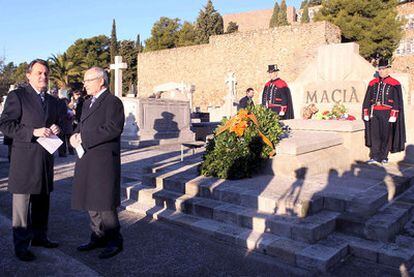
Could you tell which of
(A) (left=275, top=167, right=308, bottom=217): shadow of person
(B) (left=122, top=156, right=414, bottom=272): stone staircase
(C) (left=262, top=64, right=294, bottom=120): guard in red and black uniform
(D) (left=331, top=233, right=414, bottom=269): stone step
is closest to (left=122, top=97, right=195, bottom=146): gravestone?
(C) (left=262, top=64, right=294, bottom=120): guard in red and black uniform

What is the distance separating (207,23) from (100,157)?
48880 mm

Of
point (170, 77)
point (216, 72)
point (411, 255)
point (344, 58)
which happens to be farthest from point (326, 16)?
point (411, 255)

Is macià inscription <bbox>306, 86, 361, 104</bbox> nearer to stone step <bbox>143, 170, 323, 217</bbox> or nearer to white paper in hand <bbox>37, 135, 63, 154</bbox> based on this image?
stone step <bbox>143, 170, 323, 217</bbox>

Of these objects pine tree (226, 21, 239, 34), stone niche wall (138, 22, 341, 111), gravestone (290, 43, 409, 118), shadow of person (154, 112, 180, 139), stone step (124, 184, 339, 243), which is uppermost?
pine tree (226, 21, 239, 34)

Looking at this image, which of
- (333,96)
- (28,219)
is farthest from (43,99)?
(333,96)

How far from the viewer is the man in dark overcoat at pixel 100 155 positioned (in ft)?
12.6

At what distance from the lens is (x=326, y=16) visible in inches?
1451

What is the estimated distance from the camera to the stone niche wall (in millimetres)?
33438

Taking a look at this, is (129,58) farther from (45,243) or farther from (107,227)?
(107,227)

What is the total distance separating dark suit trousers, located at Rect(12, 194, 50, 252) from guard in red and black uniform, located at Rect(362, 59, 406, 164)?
18.6 ft

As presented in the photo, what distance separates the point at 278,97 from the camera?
8859 millimetres

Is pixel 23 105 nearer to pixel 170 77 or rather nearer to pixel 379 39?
pixel 379 39

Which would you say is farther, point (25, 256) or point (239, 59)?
point (239, 59)

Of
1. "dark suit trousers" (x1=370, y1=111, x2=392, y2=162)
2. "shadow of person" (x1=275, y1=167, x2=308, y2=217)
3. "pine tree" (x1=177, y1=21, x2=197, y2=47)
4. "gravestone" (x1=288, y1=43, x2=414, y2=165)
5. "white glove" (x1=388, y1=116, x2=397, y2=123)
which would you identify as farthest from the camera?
"pine tree" (x1=177, y1=21, x2=197, y2=47)
